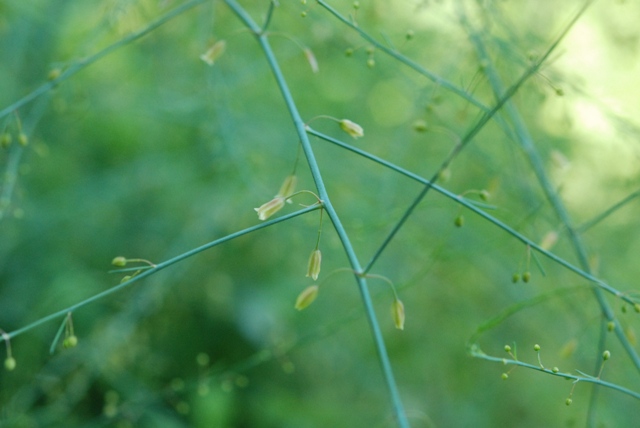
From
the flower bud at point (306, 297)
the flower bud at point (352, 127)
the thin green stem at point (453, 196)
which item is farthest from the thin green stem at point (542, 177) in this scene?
the flower bud at point (306, 297)

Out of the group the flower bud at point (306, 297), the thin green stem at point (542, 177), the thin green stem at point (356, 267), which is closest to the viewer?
the thin green stem at point (356, 267)

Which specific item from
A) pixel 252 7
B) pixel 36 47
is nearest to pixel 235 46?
pixel 252 7

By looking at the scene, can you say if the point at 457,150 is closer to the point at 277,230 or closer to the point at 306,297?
the point at 306,297

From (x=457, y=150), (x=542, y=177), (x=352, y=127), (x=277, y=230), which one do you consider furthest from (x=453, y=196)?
(x=277, y=230)

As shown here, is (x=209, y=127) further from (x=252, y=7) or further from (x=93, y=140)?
(x=93, y=140)

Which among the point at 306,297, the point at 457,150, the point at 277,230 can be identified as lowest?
the point at 277,230

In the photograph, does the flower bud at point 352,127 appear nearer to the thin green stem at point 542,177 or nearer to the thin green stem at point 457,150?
the thin green stem at point 457,150

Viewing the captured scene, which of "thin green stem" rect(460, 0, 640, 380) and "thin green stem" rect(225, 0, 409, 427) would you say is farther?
"thin green stem" rect(460, 0, 640, 380)

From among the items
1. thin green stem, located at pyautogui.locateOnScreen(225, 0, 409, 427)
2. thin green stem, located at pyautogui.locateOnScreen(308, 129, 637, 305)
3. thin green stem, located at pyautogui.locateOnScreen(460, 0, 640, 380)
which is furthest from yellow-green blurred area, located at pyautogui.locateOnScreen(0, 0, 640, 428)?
thin green stem, located at pyautogui.locateOnScreen(225, 0, 409, 427)

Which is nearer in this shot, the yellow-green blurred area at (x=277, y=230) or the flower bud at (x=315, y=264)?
the flower bud at (x=315, y=264)

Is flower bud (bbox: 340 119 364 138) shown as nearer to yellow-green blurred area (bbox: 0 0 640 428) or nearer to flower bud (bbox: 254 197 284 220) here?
flower bud (bbox: 254 197 284 220)
